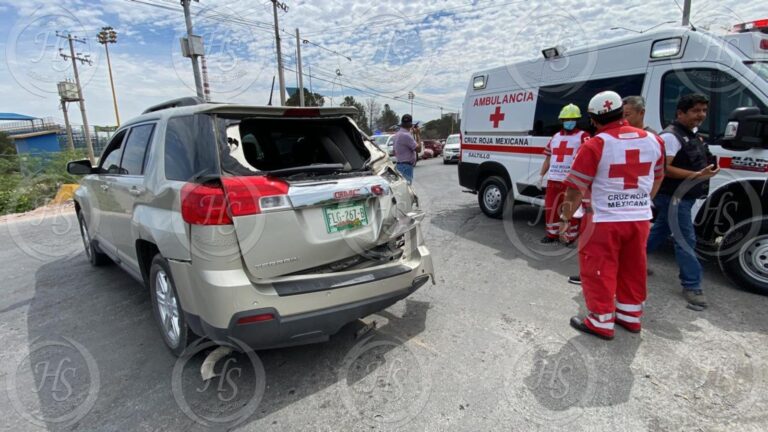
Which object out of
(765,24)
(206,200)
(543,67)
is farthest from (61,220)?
(765,24)

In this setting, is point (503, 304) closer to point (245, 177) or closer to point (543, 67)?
point (245, 177)

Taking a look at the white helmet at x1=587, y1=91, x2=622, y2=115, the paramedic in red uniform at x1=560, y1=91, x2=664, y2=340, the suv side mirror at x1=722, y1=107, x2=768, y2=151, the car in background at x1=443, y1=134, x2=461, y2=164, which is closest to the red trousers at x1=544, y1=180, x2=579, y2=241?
the suv side mirror at x1=722, y1=107, x2=768, y2=151

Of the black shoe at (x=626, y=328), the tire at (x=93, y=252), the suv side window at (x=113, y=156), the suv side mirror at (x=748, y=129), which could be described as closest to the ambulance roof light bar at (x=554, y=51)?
the suv side mirror at (x=748, y=129)

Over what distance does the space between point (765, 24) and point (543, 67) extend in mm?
2314

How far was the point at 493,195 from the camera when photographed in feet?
22.1

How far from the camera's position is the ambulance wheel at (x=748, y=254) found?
11.6ft

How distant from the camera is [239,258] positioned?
2.13 m

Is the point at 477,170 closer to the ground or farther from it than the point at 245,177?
closer to the ground

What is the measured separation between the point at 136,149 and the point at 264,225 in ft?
6.08

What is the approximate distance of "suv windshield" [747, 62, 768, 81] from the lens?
141 inches

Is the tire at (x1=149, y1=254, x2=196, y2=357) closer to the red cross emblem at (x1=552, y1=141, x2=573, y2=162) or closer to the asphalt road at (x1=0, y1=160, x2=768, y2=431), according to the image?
the asphalt road at (x1=0, y1=160, x2=768, y2=431)

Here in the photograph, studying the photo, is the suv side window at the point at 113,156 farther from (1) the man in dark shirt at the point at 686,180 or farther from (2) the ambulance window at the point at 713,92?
(2) the ambulance window at the point at 713,92

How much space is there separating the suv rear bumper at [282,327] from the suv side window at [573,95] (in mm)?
4211

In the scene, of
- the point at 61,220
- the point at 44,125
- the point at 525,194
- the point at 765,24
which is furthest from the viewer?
the point at 44,125
